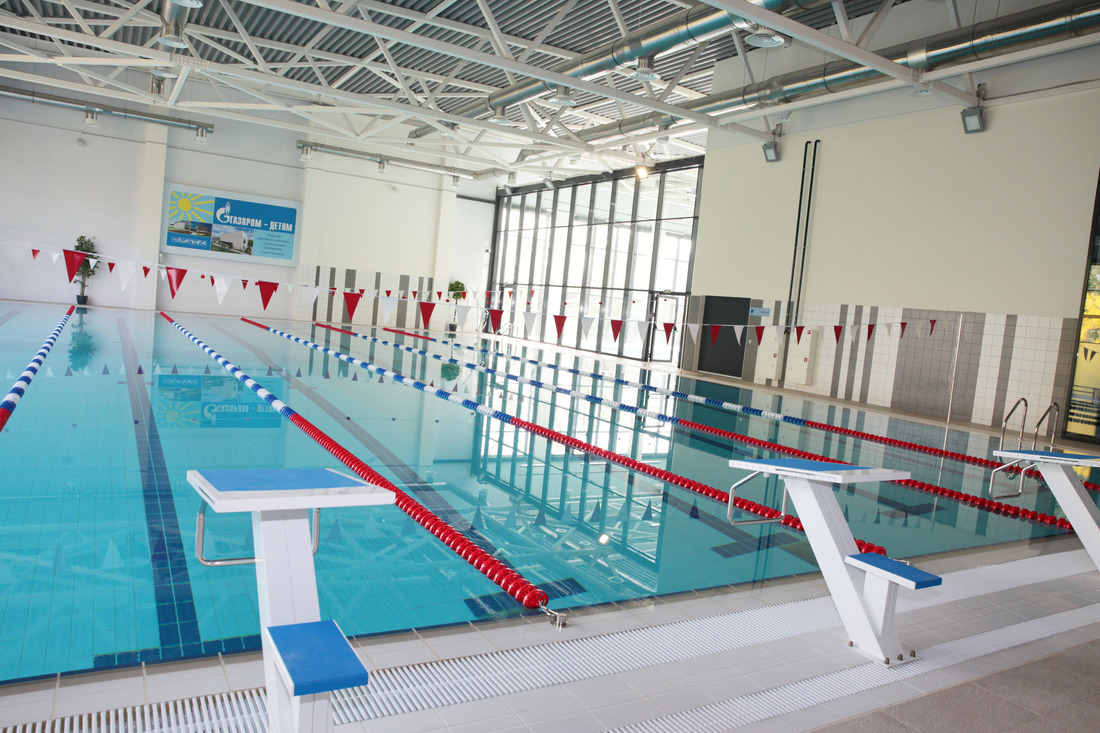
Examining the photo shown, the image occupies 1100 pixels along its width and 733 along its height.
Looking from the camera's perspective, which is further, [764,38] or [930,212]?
[930,212]

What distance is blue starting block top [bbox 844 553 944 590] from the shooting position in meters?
2.72

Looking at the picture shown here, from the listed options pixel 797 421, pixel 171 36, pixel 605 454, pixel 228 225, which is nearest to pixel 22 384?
pixel 605 454

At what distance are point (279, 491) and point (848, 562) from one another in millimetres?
2255

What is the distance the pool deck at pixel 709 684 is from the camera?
90.9 inches

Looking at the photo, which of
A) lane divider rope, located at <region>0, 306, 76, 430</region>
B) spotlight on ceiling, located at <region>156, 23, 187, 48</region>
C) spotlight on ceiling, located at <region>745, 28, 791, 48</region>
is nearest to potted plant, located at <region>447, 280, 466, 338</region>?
spotlight on ceiling, located at <region>156, 23, 187, 48</region>

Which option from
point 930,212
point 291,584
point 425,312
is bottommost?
point 291,584

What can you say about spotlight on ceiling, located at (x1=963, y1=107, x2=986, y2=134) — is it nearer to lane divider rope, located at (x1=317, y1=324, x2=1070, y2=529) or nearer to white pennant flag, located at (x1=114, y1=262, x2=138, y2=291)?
lane divider rope, located at (x1=317, y1=324, x2=1070, y2=529)

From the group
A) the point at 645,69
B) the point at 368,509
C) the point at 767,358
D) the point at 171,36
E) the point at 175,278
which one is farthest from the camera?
the point at 175,278

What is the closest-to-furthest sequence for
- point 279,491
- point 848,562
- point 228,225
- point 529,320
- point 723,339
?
point 279,491
point 848,562
point 723,339
point 529,320
point 228,225

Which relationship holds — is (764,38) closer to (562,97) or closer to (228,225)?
(562,97)

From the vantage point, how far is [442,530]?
4277 millimetres

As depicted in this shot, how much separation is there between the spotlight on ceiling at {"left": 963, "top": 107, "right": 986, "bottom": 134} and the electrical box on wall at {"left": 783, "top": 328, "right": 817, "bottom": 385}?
161 inches

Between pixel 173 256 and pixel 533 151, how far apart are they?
1015 centimetres

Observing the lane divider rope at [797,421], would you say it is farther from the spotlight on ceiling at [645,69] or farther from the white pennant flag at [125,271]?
the white pennant flag at [125,271]
